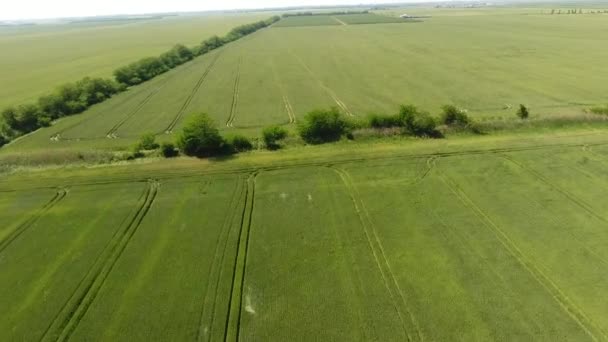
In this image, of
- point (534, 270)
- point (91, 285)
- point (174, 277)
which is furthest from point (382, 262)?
point (91, 285)

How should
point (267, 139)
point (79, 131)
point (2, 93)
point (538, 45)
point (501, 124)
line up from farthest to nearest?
point (538, 45)
point (2, 93)
point (79, 131)
point (501, 124)
point (267, 139)

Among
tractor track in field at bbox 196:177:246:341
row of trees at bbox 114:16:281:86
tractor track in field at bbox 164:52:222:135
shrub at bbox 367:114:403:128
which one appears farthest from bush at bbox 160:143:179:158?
row of trees at bbox 114:16:281:86

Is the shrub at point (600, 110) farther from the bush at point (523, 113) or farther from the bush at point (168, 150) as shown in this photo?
the bush at point (168, 150)

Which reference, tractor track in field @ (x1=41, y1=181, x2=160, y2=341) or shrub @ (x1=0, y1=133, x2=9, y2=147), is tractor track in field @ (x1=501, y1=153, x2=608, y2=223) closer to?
tractor track in field @ (x1=41, y1=181, x2=160, y2=341)

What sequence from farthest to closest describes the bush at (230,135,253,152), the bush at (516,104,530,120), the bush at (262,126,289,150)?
the bush at (516,104,530,120) < the bush at (262,126,289,150) < the bush at (230,135,253,152)

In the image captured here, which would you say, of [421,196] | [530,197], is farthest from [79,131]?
→ [530,197]

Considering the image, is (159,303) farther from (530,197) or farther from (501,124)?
(501,124)
